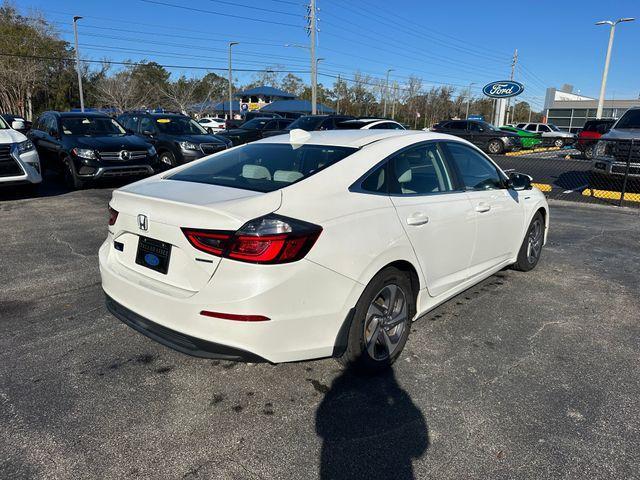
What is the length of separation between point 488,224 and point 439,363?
1436mm

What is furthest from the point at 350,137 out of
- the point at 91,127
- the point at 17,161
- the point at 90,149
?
the point at 91,127

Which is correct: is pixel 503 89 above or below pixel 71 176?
above

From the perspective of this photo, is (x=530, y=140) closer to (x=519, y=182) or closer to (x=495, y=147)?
(x=495, y=147)

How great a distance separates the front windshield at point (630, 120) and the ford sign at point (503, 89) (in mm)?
18049

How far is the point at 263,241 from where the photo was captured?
8.23 feet

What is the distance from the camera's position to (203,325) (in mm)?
2613

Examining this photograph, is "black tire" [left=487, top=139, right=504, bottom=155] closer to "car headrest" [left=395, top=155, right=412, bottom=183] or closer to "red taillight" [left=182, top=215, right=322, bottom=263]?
"car headrest" [left=395, top=155, right=412, bottom=183]

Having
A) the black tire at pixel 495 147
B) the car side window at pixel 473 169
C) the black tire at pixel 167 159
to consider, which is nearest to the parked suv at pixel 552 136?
the black tire at pixel 495 147

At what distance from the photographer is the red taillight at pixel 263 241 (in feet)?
8.23

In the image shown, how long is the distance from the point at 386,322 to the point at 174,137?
10.4 m

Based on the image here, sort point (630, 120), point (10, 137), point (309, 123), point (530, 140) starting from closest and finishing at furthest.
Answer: point (10, 137) < point (630, 120) < point (309, 123) < point (530, 140)

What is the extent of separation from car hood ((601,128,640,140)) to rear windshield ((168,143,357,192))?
1007cm

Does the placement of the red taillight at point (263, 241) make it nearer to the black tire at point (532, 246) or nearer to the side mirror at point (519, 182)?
the side mirror at point (519, 182)

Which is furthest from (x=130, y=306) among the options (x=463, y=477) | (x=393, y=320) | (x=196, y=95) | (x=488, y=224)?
(x=196, y=95)
